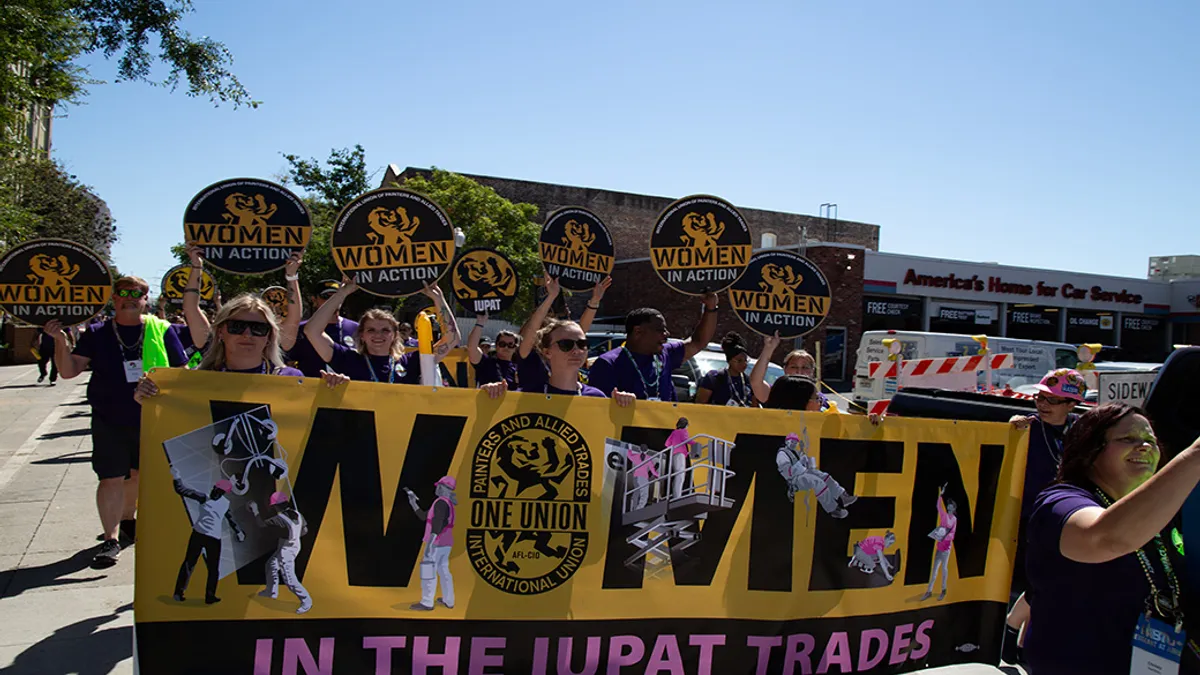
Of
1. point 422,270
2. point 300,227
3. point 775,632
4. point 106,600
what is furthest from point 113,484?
point 775,632

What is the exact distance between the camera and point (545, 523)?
358cm

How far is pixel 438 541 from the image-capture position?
345cm

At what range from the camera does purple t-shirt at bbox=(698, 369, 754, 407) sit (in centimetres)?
664

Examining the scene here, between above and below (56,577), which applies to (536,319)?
above

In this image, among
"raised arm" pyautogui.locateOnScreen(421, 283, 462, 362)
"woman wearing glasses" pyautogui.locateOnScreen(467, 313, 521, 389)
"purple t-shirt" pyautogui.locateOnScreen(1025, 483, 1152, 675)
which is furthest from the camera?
"woman wearing glasses" pyautogui.locateOnScreen(467, 313, 521, 389)

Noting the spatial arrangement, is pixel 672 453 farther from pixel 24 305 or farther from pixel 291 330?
pixel 24 305

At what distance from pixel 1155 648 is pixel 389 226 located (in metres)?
4.11

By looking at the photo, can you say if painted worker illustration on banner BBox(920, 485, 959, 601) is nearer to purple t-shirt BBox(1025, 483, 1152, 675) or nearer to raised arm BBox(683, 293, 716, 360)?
purple t-shirt BBox(1025, 483, 1152, 675)

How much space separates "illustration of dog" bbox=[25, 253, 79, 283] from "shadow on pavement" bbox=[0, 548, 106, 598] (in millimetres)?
1898

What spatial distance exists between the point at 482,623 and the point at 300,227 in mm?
2993

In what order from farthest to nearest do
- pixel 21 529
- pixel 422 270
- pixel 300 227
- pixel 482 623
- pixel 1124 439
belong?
pixel 21 529 < pixel 300 227 < pixel 422 270 < pixel 482 623 < pixel 1124 439

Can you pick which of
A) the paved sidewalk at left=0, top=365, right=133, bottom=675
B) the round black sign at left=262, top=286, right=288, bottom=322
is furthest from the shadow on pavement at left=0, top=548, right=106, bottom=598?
the round black sign at left=262, top=286, right=288, bottom=322

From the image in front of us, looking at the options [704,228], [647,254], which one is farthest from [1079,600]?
[647,254]

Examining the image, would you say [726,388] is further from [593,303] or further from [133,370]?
[133,370]
